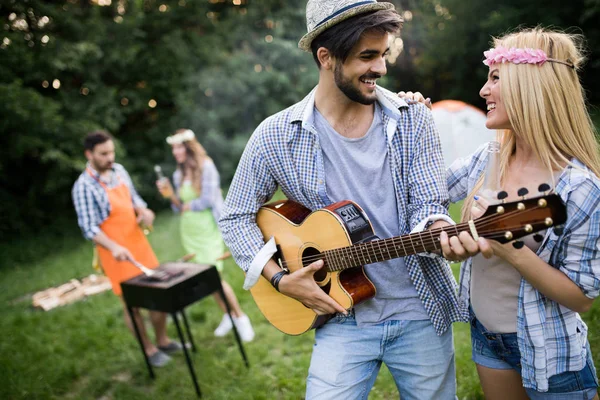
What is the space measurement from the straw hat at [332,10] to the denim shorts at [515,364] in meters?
1.48

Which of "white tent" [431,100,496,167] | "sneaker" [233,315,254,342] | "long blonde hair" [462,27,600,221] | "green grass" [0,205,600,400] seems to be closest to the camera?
"long blonde hair" [462,27,600,221]

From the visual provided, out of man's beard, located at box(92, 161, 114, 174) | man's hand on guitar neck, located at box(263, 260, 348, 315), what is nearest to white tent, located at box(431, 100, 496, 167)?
man's beard, located at box(92, 161, 114, 174)

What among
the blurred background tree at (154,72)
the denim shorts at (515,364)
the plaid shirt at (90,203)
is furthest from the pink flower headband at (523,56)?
the blurred background tree at (154,72)

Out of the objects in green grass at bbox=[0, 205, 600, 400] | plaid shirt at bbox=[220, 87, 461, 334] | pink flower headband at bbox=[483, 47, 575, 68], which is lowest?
green grass at bbox=[0, 205, 600, 400]

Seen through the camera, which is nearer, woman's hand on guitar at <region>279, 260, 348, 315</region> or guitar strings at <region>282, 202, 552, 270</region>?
guitar strings at <region>282, 202, 552, 270</region>

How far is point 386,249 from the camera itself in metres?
2.05

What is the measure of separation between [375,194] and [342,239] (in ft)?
0.93

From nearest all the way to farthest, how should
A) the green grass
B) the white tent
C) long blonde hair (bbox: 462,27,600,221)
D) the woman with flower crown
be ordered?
long blonde hair (bbox: 462,27,600,221)
the green grass
the woman with flower crown
the white tent

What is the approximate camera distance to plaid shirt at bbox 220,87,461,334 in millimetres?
2205

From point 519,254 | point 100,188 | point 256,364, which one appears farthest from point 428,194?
point 100,188

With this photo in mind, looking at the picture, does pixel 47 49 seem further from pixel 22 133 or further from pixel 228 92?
pixel 228 92

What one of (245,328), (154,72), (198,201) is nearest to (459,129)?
(198,201)

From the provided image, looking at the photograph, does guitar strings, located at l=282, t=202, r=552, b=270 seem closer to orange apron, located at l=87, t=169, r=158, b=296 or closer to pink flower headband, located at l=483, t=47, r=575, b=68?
pink flower headband, located at l=483, t=47, r=575, b=68

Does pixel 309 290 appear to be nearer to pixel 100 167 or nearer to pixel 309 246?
pixel 309 246
